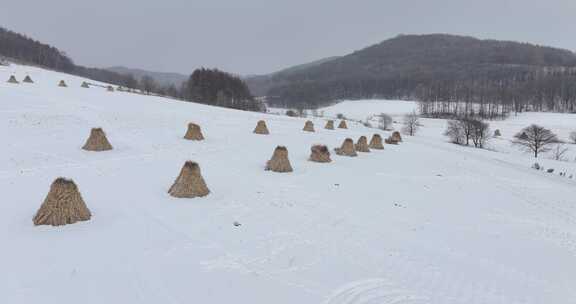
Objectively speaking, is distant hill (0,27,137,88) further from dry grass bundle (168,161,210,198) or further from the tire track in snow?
the tire track in snow

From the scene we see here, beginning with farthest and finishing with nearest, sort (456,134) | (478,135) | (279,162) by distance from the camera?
1. (456,134)
2. (478,135)
3. (279,162)

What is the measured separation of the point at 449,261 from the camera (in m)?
4.91

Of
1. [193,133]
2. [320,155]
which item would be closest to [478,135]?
[320,155]

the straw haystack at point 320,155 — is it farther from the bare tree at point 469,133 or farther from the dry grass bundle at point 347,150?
the bare tree at point 469,133

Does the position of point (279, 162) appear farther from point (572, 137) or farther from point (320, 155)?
point (572, 137)

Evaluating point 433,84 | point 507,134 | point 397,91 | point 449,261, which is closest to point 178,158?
point 449,261

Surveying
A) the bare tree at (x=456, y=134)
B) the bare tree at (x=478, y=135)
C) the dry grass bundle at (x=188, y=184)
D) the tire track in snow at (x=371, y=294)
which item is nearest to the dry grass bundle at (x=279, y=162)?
the dry grass bundle at (x=188, y=184)

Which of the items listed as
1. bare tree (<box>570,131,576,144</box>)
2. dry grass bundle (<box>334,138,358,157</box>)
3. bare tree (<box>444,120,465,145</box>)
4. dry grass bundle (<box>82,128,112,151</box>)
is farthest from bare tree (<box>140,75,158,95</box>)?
bare tree (<box>570,131,576,144</box>)

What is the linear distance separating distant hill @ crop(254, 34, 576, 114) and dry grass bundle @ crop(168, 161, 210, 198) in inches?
4013

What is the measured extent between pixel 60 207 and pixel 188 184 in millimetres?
2311

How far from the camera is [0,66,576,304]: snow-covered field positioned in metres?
3.73

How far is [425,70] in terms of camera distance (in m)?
140

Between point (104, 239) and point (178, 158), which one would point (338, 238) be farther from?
point (178, 158)

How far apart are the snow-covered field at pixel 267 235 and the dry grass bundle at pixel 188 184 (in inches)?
9.7
